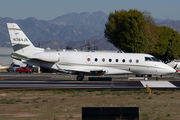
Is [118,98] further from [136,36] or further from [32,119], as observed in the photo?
[136,36]

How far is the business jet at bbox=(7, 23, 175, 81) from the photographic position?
36.7 m

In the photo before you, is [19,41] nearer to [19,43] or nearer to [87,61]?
[19,43]

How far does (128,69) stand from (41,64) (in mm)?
11780

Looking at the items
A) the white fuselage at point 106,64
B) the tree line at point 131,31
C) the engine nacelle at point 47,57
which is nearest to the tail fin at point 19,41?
the engine nacelle at point 47,57

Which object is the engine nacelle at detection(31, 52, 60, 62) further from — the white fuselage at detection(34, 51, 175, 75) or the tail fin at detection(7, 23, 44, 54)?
the tail fin at detection(7, 23, 44, 54)

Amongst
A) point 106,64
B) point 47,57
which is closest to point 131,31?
point 106,64

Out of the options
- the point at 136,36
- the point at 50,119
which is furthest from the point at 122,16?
the point at 50,119

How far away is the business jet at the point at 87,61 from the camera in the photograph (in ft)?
120

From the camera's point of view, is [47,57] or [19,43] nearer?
[47,57]

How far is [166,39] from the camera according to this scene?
9181 cm

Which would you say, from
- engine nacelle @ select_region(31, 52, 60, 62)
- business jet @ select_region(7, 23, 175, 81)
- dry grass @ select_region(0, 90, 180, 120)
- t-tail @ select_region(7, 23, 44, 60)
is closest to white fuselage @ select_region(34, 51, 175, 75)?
business jet @ select_region(7, 23, 175, 81)

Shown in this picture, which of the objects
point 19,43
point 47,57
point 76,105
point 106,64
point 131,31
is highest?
point 131,31

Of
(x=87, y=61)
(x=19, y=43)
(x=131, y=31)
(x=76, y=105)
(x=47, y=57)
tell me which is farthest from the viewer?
(x=131, y=31)

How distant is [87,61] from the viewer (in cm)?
3688
